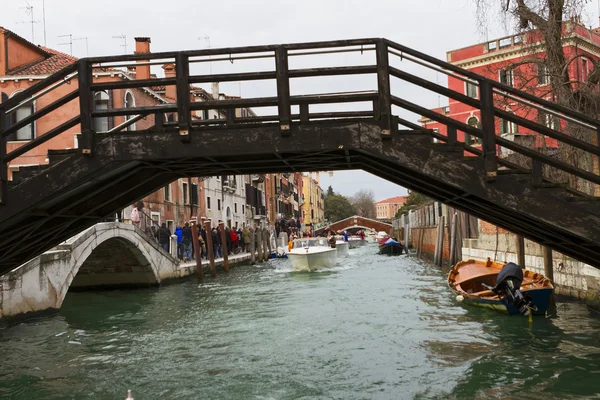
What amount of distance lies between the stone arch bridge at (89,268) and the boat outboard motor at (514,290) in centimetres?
900

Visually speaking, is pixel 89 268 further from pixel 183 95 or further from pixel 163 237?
pixel 183 95

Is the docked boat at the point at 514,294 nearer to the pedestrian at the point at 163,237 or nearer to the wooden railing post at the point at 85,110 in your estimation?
the wooden railing post at the point at 85,110

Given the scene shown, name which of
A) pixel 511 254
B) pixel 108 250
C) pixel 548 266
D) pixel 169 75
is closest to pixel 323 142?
pixel 548 266

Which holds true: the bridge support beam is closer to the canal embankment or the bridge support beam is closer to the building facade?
the canal embankment

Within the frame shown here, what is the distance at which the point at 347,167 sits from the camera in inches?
287

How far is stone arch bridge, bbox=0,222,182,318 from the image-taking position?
44.4 ft

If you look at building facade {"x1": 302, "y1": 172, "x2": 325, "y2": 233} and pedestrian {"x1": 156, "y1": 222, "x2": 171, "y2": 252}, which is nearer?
pedestrian {"x1": 156, "y1": 222, "x2": 171, "y2": 252}

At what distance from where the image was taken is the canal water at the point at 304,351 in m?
7.48

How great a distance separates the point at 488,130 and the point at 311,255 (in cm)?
2185

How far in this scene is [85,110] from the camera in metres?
5.95

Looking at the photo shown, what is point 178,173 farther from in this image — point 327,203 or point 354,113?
point 327,203

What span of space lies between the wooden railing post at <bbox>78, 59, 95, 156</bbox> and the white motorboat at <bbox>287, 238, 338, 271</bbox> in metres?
21.6

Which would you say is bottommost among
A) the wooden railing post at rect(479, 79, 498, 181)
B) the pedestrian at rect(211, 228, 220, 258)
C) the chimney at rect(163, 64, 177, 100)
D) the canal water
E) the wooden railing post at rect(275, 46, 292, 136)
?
the canal water

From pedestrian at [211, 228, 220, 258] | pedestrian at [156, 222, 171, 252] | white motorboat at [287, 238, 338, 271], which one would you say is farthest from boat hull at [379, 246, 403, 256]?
pedestrian at [156, 222, 171, 252]
